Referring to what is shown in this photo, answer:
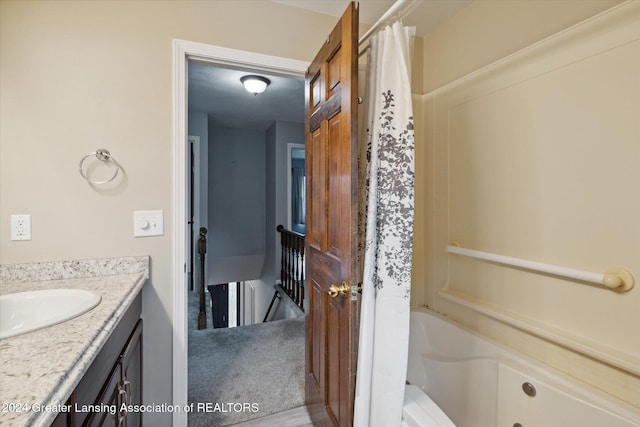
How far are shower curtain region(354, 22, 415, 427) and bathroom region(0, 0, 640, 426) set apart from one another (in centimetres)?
76

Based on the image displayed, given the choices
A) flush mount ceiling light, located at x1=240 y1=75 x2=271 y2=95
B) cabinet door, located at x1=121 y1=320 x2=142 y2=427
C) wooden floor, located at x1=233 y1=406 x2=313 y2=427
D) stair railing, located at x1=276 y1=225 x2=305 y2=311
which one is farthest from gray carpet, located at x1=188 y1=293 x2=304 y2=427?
flush mount ceiling light, located at x1=240 y1=75 x2=271 y2=95

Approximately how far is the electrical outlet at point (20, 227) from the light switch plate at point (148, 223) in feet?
1.38

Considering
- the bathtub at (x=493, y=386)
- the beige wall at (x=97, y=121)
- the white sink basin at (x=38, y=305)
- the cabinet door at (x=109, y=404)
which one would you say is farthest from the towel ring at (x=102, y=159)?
the bathtub at (x=493, y=386)

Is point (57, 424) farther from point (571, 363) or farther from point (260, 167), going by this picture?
point (260, 167)

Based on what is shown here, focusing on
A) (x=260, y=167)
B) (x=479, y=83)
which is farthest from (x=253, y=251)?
(x=479, y=83)

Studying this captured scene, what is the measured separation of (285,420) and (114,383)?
1.03 metres

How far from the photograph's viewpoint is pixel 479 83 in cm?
167

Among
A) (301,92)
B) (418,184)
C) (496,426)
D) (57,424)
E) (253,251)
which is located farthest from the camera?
(253,251)

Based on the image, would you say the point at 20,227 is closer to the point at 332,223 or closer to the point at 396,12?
the point at 332,223

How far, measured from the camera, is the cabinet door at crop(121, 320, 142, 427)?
1.14m

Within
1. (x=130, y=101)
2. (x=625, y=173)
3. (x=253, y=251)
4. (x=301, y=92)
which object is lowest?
(x=253, y=251)

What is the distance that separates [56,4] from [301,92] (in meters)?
2.14

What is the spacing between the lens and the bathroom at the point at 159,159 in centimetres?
119

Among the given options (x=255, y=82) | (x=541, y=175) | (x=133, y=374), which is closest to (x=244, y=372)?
(x=133, y=374)
